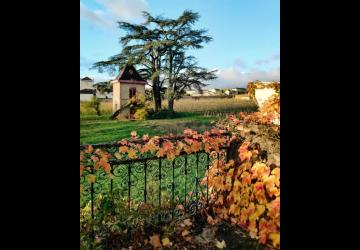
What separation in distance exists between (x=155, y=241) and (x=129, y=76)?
1.18 m

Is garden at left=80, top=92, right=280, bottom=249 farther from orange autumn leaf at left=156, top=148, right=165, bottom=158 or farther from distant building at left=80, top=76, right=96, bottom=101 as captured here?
distant building at left=80, top=76, right=96, bottom=101

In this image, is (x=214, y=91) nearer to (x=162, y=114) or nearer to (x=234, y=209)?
(x=162, y=114)

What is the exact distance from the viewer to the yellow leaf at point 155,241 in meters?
2.30

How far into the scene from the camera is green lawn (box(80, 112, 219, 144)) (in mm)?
2088

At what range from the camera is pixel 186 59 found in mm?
2234

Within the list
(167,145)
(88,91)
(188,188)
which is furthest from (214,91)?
(88,91)

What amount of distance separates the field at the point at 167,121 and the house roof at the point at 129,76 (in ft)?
0.60

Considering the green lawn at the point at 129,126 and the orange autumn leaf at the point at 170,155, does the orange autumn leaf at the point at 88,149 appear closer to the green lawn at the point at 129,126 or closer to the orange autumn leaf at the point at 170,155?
the green lawn at the point at 129,126

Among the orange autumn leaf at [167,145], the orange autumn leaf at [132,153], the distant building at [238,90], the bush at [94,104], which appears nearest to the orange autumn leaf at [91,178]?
the orange autumn leaf at [132,153]

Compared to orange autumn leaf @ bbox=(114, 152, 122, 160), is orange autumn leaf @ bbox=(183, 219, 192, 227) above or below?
below

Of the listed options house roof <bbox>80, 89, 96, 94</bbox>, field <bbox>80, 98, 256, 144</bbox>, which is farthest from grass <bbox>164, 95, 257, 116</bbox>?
house roof <bbox>80, 89, 96, 94</bbox>
